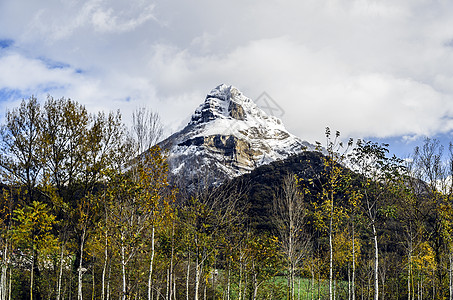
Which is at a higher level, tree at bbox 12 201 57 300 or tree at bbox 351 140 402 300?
tree at bbox 351 140 402 300

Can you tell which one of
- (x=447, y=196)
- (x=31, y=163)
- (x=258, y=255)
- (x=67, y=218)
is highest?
(x=31, y=163)

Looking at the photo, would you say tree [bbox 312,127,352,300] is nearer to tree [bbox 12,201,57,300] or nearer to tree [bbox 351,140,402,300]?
tree [bbox 351,140,402,300]

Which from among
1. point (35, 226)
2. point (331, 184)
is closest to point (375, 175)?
point (331, 184)

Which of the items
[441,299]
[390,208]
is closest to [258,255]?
[390,208]

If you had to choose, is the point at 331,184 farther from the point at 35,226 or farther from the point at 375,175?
the point at 35,226

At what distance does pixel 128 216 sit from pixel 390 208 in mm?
12768

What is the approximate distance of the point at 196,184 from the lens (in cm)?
1958

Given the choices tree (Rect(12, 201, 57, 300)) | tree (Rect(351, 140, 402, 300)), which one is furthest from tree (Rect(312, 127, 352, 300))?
tree (Rect(12, 201, 57, 300))

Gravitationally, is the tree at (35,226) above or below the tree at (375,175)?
below

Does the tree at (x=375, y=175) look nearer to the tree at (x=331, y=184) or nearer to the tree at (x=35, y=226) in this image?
the tree at (x=331, y=184)

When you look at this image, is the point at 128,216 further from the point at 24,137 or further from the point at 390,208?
the point at 390,208

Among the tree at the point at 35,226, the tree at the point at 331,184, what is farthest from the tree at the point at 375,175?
the tree at the point at 35,226

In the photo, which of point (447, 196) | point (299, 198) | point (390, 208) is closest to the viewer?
point (390, 208)

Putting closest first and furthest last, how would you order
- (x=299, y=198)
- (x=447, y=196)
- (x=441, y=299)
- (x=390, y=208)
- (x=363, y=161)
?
(x=390, y=208) → (x=363, y=161) → (x=447, y=196) → (x=299, y=198) → (x=441, y=299)
